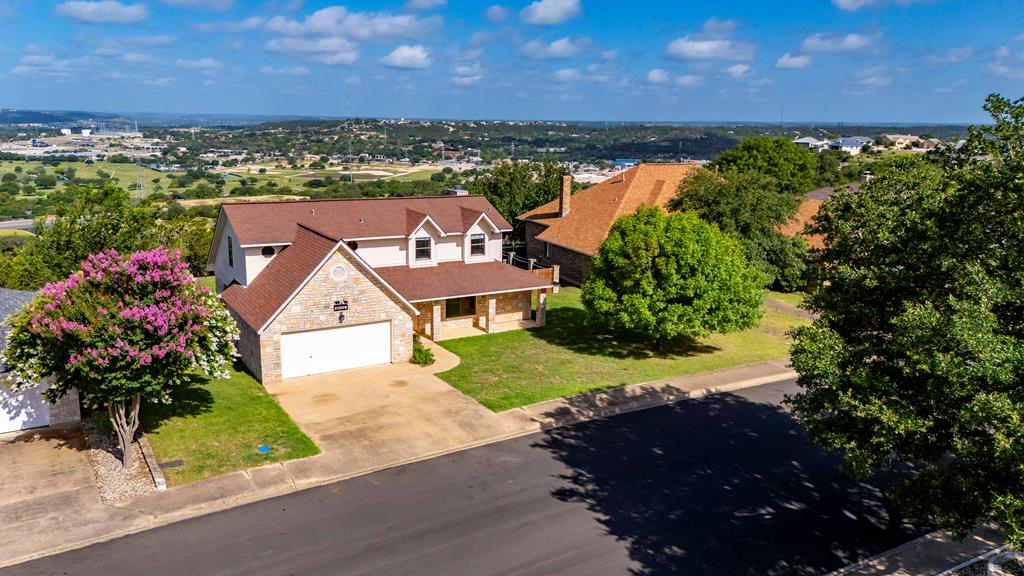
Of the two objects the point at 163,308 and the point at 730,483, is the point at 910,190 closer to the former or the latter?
the point at 730,483

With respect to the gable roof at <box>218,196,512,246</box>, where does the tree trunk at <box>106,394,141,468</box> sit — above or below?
below

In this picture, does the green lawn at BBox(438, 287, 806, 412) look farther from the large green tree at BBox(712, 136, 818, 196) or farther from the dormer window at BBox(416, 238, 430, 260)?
the large green tree at BBox(712, 136, 818, 196)

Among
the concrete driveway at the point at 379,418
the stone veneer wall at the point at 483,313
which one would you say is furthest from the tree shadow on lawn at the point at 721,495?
the stone veneer wall at the point at 483,313

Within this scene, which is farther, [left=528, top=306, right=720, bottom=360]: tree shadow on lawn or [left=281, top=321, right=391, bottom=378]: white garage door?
[left=528, top=306, right=720, bottom=360]: tree shadow on lawn

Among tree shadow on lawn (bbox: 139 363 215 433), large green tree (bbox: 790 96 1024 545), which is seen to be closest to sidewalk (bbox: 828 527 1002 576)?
large green tree (bbox: 790 96 1024 545)

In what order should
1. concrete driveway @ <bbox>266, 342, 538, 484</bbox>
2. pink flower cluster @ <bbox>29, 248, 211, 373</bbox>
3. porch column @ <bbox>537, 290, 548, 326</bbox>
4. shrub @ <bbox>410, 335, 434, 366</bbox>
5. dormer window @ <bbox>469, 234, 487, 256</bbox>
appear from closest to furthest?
pink flower cluster @ <bbox>29, 248, 211, 373</bbox>, concrete driveway @ <bbox>266, 342, 538, 484</bbox>, shrub @ <bbox>410, 335, 434, 366</bbox>, porch column @ <bbox>537, 290, 548, 326</bbox>, dormer window @ <bbox>469, 234, 487, 256</bbox>

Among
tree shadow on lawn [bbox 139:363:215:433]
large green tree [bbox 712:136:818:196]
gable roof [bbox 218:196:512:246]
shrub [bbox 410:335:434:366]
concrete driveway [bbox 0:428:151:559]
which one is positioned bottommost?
concrete driveway [bbox 0:428:151:559]
